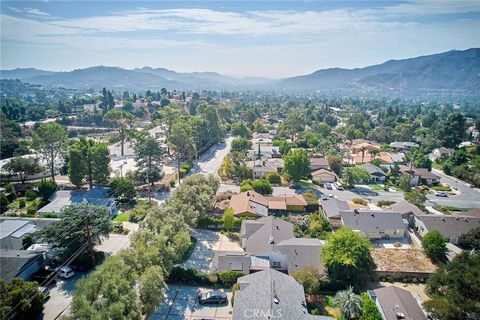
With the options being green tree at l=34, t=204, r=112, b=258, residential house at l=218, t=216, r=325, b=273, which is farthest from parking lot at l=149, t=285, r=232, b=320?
green tree at l=34, t=204, r=112, b=258

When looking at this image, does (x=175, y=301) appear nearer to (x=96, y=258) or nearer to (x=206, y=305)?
(x=206, y=305)

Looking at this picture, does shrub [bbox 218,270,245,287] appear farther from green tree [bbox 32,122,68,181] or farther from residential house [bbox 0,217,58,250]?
green tree [bbox 32,122,68,181]

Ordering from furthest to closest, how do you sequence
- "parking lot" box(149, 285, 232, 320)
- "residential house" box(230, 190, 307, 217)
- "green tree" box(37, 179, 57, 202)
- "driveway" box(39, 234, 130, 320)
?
"green tree" box(37, 179, 57, 202), "residential house" box(230, 190, 307, 217), "driveway" box(39, 234, 130, 320), "parking lot" box(149, 285, 232, 320)

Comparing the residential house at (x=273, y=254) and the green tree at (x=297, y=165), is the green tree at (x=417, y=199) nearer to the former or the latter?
the green tree at (x=297, y=165)

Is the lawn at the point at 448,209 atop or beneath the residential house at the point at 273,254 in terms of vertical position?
beneath

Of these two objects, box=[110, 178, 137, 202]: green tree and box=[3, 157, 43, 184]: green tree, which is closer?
box=[110, 178, 137, 202]: green tree

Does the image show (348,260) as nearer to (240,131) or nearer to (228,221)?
(228,221)

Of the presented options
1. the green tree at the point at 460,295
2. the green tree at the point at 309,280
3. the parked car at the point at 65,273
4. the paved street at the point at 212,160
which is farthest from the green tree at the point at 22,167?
the green tree at the point at 460,295

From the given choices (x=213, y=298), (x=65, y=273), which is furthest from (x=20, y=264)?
(x=213, y=298)
